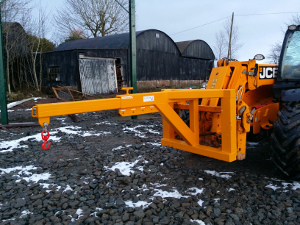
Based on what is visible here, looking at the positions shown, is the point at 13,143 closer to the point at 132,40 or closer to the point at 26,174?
the point at 26,174

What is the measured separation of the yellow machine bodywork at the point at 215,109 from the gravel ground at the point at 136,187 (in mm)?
477

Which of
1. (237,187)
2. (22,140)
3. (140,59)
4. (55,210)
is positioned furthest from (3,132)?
(140,59)

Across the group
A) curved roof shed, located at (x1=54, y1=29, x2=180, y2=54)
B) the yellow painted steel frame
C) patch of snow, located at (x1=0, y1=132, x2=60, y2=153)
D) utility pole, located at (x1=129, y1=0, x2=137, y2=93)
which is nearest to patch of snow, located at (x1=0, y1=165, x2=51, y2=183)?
patch of snow, located at (x1=0, y1=132, x2=60, y2=153)

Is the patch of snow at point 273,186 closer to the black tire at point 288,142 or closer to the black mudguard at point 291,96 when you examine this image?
the black tire at point 288,142

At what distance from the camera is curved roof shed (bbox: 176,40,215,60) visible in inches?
989

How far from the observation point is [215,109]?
12.1 ft

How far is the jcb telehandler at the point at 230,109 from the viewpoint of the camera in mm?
2893

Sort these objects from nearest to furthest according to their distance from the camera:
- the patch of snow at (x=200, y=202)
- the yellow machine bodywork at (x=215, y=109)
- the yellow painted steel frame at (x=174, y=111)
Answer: the yellow painted steel frame at (x=174, y=111)
the yellow machine bodywork at (x=215, y=109)
the patch of snow at (x=200, y=202)

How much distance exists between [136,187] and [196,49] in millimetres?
24701

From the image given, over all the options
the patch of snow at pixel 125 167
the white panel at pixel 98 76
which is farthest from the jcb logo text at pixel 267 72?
the white panel at pixel 98 76

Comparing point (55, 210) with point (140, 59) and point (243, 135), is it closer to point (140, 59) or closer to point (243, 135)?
point (243, 135)

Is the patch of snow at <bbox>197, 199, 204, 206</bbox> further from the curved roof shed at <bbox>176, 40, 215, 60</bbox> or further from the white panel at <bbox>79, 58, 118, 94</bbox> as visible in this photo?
the curved roof shed at <bbox>176, 40, 215, 60</bbox>

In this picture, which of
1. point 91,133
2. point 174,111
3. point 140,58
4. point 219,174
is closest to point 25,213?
point 174,111

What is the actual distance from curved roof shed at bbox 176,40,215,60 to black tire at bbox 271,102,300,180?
21.6m
